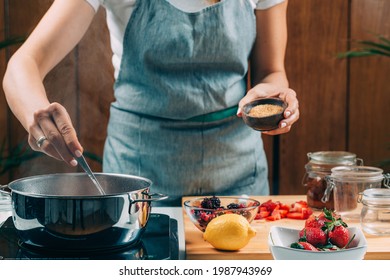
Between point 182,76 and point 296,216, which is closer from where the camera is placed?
point 296,216

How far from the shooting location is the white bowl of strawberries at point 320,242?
29.8 inches

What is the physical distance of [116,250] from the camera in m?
0.78

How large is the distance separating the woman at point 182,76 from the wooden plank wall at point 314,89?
353mm

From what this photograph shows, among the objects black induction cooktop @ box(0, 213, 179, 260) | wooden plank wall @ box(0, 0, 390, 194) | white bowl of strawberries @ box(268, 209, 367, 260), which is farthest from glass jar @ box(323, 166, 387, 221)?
wooden plank wall @ box(0, 0, 390, 194)

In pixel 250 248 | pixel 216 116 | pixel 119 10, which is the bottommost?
pixel 250 248

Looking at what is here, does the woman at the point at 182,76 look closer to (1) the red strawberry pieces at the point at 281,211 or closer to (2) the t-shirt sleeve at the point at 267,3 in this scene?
(2) the t-shirt sleeve at the point at 267,3

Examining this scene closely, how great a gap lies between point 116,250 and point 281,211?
0.36 m

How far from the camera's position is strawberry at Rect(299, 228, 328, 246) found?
2.65ft

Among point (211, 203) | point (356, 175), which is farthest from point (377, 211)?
point (211, 203)

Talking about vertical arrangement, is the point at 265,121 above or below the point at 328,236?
above

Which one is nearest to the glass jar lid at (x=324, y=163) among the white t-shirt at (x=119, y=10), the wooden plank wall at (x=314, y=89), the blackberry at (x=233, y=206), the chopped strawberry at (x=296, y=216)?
the chopped strawberry at (x=296, y=216)

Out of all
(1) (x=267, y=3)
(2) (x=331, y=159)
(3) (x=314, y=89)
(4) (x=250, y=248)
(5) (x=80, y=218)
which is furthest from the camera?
(3) (x=314, y=89)

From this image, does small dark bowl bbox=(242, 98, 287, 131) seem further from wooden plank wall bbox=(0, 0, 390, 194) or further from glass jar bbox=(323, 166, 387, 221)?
wooden plank wall bbox=(0, 0, 390, 194)

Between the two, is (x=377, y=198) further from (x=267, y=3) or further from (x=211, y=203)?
(x=267, y=3)
